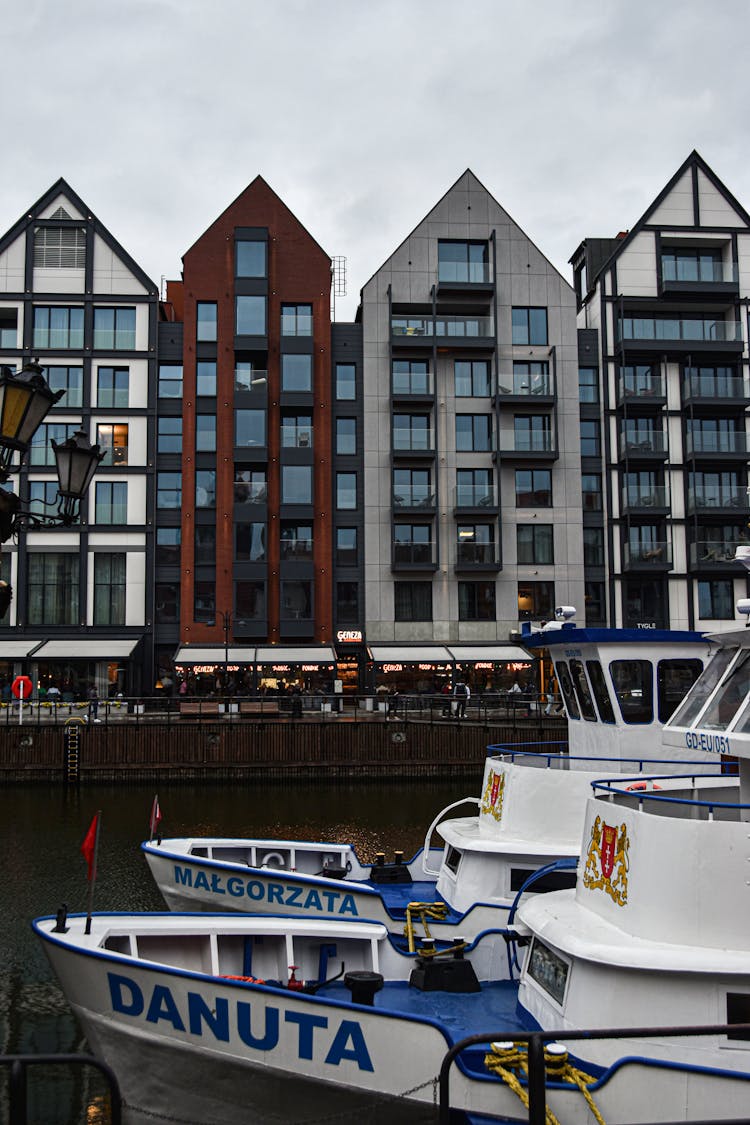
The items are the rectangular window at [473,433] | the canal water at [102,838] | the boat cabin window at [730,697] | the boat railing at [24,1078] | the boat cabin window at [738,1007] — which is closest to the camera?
the boat railing at [24,1078]

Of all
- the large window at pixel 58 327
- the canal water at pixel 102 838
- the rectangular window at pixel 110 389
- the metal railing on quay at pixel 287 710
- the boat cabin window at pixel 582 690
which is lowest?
the canal water at pixel 102 838

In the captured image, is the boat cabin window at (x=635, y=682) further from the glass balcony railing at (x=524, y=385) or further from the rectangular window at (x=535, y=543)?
the glass balcony railing at (x=524, y=385)

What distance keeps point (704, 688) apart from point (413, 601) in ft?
139

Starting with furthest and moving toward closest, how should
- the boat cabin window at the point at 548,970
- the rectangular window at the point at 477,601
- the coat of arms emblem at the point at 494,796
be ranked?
the rectangular window at the point at 477,601, the coat of arms emblem at the point at 494,796, the boat cabin window at the point at 548,970

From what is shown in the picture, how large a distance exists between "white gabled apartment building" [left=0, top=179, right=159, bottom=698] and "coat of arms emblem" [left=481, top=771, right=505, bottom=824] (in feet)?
123

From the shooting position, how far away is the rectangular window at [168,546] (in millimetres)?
53625

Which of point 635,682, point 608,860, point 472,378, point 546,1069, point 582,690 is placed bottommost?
point 546,1069

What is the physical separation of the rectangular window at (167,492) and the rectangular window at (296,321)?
1015cm

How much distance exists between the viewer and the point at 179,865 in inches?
683

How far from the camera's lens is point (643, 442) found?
5544 centimetres

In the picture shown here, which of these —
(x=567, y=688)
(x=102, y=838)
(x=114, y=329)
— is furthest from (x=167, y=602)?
(x=567, y=688)

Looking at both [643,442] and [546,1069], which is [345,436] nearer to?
[643,442]

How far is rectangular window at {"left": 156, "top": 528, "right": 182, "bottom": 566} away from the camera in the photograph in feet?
176

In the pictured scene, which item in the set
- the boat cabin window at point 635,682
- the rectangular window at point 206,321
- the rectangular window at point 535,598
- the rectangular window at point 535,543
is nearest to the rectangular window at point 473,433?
the rectangular window at point 535,543
